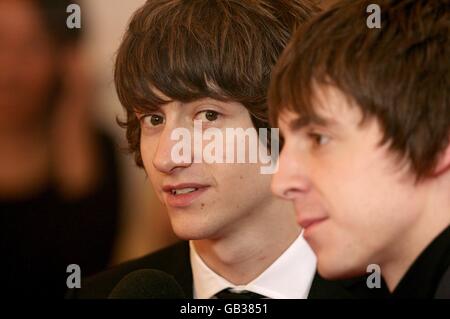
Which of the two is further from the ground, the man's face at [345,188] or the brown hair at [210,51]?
the brown hair at [210,51]

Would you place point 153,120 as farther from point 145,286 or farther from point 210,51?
point 145,286

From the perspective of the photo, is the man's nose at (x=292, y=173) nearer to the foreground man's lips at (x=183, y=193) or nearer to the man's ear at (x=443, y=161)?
the man's ear at (x=443, y=161)

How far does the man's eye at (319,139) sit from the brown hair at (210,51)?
272 mm

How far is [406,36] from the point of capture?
115 centimetres

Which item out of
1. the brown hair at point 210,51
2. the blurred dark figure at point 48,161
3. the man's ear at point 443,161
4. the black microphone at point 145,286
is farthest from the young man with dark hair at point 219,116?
the man's ear at point 443,161

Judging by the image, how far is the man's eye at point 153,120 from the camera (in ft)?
4.84

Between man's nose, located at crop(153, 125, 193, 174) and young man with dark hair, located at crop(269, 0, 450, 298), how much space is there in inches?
10.4

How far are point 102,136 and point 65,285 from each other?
283 millimetres

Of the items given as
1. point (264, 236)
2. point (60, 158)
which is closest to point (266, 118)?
point (264, 236)

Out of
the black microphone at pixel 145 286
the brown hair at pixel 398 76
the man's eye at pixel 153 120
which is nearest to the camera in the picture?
the brown hair at pixel 398 76

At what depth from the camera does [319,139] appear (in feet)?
3.92

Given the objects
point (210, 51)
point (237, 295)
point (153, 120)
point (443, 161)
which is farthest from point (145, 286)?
point (443, 161)

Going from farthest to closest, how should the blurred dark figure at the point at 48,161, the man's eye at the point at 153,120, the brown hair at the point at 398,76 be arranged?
the blurred dark figure at the point at 48,161 < the man's eye at the point at 153,120 < the brown hair at the point at 398,76

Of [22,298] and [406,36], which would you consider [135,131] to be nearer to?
[22,298]
